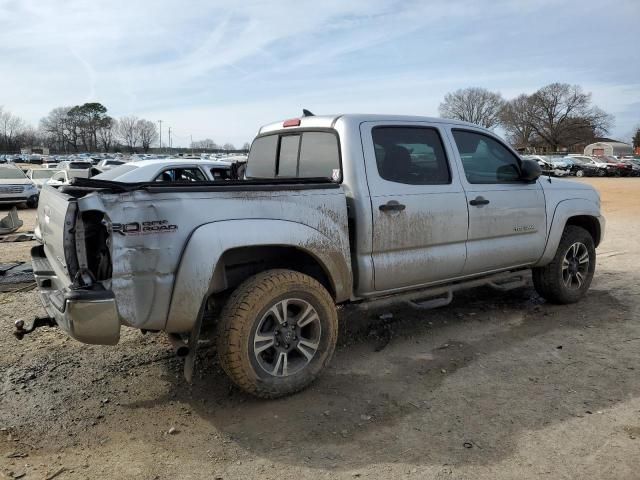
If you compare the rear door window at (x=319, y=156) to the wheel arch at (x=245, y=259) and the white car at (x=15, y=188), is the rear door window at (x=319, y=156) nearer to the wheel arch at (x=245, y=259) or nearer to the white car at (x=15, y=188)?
the wheel arch at (x=245, y=259)

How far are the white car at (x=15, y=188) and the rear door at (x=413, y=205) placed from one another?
16.7m

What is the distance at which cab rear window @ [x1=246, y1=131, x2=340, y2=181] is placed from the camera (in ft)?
14.3

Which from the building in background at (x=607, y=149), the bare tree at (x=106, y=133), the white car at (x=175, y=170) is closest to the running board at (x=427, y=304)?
the white car at (x=175, y=170)

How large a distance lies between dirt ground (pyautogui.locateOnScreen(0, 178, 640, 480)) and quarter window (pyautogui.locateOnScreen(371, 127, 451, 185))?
1.50 meters

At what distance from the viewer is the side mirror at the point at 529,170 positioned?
201 inches

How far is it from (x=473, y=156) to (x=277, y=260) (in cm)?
220

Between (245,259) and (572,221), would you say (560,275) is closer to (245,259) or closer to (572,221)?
(572,221)

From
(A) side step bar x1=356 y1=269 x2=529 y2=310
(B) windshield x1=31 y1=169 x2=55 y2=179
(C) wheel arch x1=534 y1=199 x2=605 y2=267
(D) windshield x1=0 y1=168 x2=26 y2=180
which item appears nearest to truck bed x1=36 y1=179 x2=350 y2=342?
(A) side step bar x1=356 y1=269 x2=529 y2=310

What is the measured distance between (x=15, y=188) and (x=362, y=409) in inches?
685

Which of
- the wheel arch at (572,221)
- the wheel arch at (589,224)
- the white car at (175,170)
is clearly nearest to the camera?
the wheel arch at (572,221)

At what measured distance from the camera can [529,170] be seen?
515 centimetres

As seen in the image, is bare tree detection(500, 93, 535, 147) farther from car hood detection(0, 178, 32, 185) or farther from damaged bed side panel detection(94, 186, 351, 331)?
damaged bed side panel detection(94, 186, 351, 331)

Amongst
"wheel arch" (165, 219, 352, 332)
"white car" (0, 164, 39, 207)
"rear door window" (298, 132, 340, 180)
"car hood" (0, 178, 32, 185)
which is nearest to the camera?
"wheel arch" (165, 219, 352, 332)

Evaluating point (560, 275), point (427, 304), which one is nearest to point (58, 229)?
point (427, 304)
